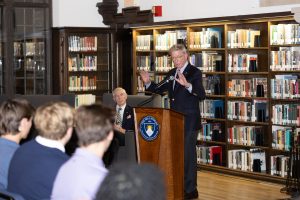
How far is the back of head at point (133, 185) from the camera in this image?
1.70m

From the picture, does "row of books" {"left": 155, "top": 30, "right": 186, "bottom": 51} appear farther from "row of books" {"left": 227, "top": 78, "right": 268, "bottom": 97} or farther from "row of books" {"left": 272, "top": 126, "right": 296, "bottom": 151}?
"row of books" {"left": 272, "top": 126, "right": 296, "bottom": 151}

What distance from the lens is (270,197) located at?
26.2 feet

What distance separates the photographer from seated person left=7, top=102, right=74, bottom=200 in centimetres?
362

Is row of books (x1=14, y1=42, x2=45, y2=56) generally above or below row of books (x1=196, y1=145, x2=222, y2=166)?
above

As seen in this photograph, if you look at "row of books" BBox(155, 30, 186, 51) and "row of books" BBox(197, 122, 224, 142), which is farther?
"row of books" BBox(155, 30, 186, 51)

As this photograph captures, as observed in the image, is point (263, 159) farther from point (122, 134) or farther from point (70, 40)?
point (70, 40)

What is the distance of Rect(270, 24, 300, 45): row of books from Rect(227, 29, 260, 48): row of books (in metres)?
0.34

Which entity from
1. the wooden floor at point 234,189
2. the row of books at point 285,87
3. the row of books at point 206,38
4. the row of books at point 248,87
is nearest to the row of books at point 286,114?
the row of books at point 285,87

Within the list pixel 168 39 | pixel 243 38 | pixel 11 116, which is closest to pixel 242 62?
pixel 243 38

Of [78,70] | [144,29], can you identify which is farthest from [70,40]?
[144,29]

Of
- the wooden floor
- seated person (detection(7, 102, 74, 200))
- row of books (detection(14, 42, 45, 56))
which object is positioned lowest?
the wooden floor

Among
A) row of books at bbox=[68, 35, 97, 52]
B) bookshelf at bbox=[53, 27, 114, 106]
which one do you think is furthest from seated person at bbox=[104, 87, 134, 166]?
row of books at bbox=[68, 35, 97, 52]

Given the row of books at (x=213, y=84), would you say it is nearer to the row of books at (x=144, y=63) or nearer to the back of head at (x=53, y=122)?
the row of books at (x=144, y=63)

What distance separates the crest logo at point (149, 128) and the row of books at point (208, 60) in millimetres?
3200
